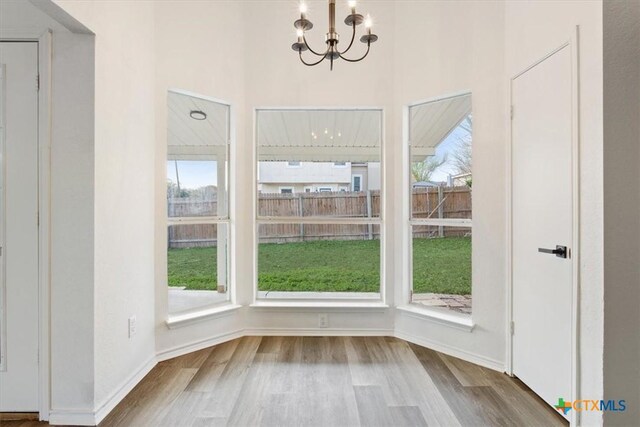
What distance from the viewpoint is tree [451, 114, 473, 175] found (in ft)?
9.14

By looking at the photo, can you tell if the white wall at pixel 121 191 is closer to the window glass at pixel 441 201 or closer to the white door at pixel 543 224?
the window glass at pixel 441 201

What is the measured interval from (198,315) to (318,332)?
1119 mm

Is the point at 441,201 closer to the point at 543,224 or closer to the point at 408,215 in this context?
the point at 408,215

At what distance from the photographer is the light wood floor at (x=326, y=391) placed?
194cm

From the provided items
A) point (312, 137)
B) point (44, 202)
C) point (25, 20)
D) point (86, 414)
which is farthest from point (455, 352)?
point (25, 20)

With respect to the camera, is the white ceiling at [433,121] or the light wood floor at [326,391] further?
the white ceiling at [433,121]

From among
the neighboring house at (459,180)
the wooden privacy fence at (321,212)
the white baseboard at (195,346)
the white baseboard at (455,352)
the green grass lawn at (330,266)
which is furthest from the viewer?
the wooden privacy fence at (321,212)

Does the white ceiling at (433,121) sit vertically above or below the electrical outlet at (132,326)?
above

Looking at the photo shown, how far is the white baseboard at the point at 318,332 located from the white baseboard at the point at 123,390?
885 mm

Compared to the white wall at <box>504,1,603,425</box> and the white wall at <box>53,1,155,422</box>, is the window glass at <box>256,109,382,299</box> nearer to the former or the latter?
the white wall at <box>53,1,155,422</box>

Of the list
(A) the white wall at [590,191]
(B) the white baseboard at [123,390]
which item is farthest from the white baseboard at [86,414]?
(A) the white wall at [590,191]

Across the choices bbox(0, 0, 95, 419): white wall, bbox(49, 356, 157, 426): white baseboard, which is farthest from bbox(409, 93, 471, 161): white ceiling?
bbox(49, 356, 157, 426): white baseboard

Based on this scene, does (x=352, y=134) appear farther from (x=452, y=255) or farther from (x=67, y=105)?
(x=67, y=105)
